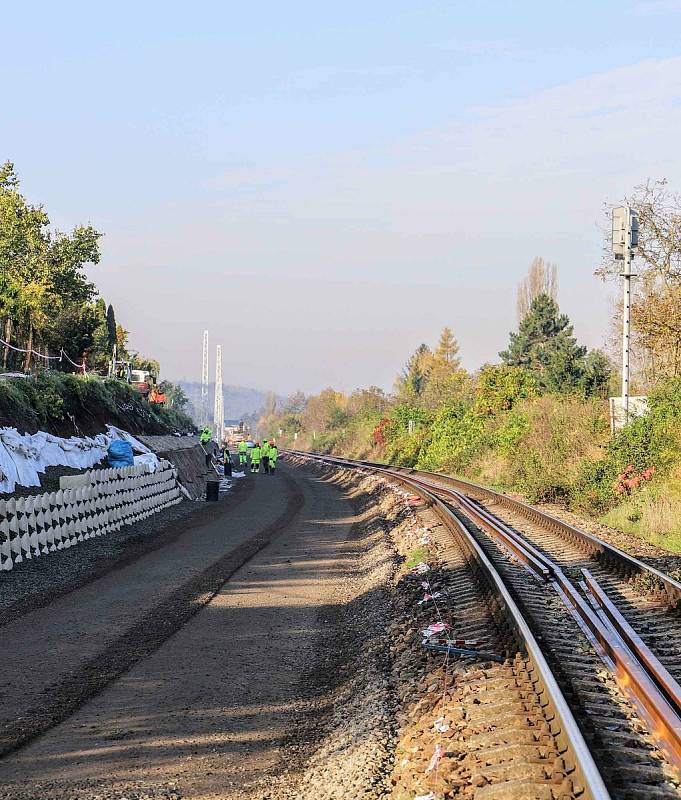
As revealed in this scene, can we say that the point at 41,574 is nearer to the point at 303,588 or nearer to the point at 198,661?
the point at 303,588

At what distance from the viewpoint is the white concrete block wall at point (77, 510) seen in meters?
16.3

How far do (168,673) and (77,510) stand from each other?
10.3 meters

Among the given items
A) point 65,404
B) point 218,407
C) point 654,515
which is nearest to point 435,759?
point 654,515

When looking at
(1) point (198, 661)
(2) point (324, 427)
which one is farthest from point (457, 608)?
(2) point (324, 427)

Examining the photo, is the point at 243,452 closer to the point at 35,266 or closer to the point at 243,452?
the point at 243,452

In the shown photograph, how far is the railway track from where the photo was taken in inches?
257

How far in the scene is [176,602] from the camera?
538 inches

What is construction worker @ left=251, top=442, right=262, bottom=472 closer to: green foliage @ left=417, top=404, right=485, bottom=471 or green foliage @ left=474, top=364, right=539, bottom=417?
green foliage @ left=417, top=404, right=485, bottom=471

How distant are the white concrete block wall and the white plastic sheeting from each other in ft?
3.68

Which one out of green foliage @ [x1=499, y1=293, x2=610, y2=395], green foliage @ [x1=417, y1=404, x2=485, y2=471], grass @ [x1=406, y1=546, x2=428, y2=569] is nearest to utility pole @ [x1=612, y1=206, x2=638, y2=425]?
grass @ [x1=406, y1=546, x2=428, y2=569]

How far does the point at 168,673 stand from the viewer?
9891mm

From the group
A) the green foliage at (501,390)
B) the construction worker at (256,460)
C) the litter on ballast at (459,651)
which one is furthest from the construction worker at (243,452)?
the litter on ballast at (459,651)

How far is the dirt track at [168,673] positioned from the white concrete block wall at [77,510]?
1.66 metres

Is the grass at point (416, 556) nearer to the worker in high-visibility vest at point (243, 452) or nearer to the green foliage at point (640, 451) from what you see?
the green foliage at point (640, 451)
